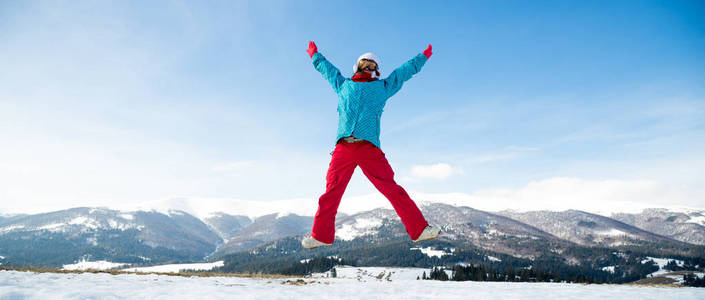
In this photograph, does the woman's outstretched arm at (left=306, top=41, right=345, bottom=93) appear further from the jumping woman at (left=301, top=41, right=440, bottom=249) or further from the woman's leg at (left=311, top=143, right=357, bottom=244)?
the woman's leg at (left=311, top=143, right=357, bottom=244)

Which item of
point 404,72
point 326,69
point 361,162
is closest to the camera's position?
point 361,162

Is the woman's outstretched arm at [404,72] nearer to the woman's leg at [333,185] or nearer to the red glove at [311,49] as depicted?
the woman's leg at [333,185]

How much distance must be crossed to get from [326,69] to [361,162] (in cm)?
181

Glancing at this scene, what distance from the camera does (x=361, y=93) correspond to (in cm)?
603

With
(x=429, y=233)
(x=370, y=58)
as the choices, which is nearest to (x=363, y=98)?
(x=370, y=58)

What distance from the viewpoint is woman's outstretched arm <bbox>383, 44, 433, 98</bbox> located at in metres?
6.29

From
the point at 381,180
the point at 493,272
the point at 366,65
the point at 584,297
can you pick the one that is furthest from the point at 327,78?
the point at 493,272

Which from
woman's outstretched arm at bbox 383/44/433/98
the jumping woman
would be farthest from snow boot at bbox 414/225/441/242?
woman's outstretched arm at bbox 383/44/433/98

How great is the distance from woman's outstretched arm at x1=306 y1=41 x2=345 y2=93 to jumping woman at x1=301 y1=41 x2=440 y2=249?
243 mm

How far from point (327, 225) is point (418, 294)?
12.7 ft

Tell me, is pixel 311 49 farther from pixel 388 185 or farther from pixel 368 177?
pixel 388 185

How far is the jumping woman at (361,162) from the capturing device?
586cm

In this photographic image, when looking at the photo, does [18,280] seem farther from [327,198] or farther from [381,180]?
[381,180]

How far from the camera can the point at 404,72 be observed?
6.41 m
